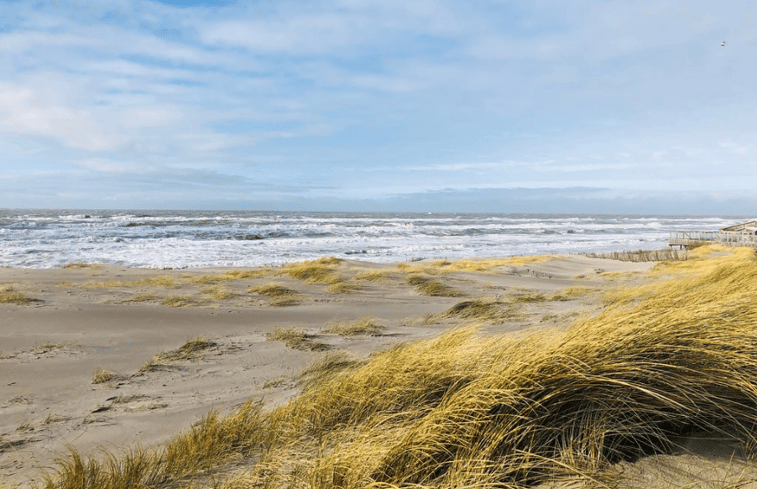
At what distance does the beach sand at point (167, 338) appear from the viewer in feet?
12.4

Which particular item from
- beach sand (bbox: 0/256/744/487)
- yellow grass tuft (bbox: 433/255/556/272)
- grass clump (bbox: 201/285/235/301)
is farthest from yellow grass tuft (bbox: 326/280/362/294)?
yellow grass tuft (bbox: 433/255/556/272)

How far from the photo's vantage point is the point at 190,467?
2633 mm

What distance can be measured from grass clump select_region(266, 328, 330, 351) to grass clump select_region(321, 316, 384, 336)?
45 centimetres

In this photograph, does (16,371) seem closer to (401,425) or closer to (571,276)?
(401,425)

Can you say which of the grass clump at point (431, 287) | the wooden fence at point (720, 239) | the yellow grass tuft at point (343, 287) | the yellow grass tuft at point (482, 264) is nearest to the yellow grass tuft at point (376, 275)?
the grass clump at point (431, 287)

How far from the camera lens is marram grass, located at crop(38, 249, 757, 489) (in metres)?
2.13

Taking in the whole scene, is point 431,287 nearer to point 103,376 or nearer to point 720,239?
point 103,376

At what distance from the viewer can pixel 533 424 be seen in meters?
2.26

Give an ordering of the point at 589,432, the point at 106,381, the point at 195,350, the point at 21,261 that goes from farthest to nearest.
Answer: the point at 21,261
the point at 195,350
the point at 106,381
the point at 589,432

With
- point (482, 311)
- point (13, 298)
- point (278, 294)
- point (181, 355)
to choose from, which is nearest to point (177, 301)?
point (278, 294)

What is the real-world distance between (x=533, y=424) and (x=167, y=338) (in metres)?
5.99

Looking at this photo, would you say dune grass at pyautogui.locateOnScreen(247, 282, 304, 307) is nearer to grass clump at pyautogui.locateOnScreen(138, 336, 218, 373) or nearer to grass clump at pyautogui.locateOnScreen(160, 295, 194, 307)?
grass clump at pyautogui.locateOnScreen(160, 295, 194, 307)

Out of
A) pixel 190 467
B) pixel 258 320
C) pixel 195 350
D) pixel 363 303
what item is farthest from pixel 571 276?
pixel 190 467

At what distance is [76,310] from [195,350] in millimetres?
3441
